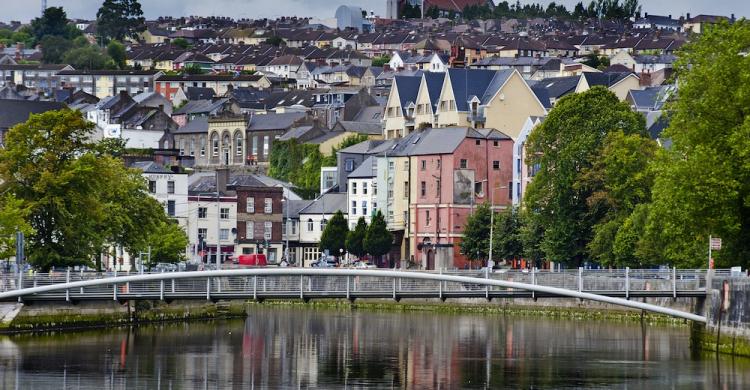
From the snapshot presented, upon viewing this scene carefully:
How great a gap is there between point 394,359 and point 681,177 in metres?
13.0

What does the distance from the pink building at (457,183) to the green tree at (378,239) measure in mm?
2299

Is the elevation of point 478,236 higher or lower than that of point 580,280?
higher

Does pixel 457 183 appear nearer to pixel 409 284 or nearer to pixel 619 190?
pixel 619 190

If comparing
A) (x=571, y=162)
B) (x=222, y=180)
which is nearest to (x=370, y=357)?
(x=571, y=162)

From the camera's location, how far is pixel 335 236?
147 meters

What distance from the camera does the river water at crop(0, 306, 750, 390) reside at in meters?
68.1

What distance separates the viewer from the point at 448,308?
11169 centimetres

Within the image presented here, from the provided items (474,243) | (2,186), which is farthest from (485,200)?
(2,186)

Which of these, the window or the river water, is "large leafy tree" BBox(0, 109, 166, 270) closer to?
the river water

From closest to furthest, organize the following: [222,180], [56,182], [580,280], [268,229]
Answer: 1. [580,280]
2. [56,182]
3. [222,180]
4. [268,229]

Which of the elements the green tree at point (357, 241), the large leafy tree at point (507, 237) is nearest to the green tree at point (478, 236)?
the large leafy tree at point (507, 237)

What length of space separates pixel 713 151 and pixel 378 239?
6590cm

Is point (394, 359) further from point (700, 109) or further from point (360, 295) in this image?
point (700, 109)

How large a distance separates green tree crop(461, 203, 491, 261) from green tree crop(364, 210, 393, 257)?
12618mm
